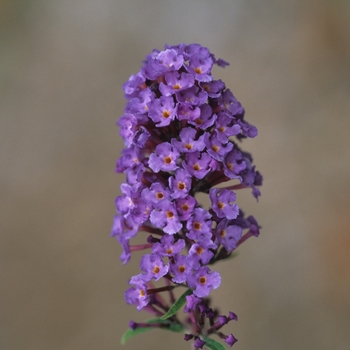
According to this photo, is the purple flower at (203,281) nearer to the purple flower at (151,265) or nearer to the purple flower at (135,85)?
the purple flower at (151,265)

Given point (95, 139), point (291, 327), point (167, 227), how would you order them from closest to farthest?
point (167, 227) < point (291, 327) < point (95, 139)

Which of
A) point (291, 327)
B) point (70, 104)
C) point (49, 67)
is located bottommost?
point (291, 327)

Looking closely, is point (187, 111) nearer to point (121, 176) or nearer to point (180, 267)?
point (180, 267)

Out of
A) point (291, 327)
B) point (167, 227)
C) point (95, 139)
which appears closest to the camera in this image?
point (167, 227)

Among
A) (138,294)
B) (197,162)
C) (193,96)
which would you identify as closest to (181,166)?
(197,162)

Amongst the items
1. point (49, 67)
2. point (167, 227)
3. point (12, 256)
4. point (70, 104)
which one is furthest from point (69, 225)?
point (167, 227)

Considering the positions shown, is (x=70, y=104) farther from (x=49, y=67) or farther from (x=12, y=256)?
(x=12, y=256)

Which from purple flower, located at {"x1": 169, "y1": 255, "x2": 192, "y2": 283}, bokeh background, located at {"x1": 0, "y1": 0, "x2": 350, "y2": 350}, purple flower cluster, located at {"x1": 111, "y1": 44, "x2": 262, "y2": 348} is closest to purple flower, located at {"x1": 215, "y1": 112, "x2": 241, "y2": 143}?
purple flower cluster, located at {"x1": 111, "y1": 44, "x2": 262, "y2": 348}
